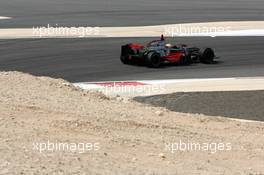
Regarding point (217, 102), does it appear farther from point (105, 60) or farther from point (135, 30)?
point (135, 30)

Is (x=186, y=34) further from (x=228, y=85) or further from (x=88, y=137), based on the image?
(x=88, y=137)

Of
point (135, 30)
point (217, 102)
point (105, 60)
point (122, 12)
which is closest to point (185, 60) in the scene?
point (105, 60)

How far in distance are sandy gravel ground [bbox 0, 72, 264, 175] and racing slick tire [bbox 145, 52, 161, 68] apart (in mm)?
7313

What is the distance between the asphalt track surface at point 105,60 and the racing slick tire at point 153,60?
0.24 metres

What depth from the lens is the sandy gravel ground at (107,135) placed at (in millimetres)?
7422

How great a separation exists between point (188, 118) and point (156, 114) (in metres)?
0.65

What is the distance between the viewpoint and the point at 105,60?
71.3 feet

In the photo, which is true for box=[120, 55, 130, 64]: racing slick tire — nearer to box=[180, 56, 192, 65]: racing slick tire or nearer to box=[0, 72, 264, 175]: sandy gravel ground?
box=[180, 56, 192, 65]: racing slick tire

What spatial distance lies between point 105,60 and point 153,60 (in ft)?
6.56

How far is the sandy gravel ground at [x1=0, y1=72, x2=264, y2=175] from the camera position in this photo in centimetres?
742

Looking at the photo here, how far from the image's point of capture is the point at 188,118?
1205 cm

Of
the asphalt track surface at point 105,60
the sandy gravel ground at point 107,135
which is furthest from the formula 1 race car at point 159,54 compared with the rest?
the sandy gravel ground at point 107,135

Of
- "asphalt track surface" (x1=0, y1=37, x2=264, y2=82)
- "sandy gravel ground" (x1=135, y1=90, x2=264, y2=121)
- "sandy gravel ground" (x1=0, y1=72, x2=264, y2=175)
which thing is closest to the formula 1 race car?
"asphalt track surface" (x1=0, y1=37, x2=264, y2=82)

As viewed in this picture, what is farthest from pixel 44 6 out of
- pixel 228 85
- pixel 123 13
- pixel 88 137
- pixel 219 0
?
pixel 88 137
